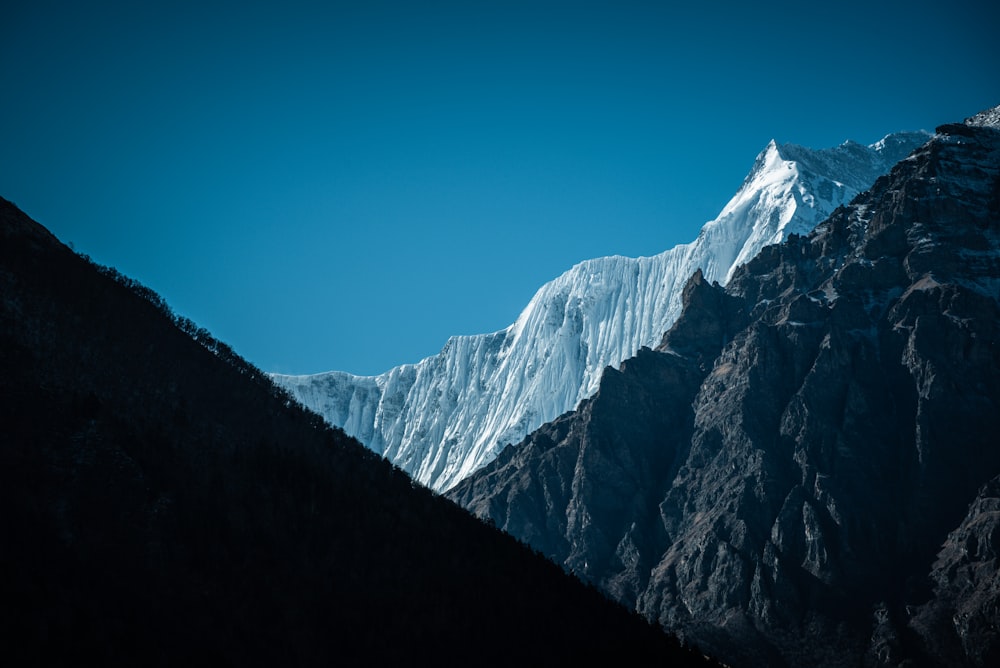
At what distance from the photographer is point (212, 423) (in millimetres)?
143125

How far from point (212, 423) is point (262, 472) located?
10288 mm

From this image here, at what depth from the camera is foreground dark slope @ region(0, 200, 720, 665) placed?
10206 centimetres

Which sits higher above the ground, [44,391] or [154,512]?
Answer: [44,391]

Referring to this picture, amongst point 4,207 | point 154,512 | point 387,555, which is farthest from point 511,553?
point 4,207

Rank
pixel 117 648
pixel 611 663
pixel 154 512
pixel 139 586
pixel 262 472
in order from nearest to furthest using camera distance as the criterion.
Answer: pixel 117 648, pixel 139 586, pixel 154 512, pixel 611 663, pixel 262 472

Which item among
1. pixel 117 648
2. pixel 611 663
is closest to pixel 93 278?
pixel 117 648

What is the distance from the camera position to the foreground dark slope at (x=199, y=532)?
335 ft

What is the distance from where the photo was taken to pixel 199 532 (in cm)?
11919

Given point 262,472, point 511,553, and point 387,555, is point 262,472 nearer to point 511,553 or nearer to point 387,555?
point 387,555

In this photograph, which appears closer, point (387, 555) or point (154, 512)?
point (154, 512)

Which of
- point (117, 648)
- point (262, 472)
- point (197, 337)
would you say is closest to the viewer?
point (117, 648)

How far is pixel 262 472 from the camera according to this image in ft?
460

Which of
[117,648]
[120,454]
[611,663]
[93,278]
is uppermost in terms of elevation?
[93,278]

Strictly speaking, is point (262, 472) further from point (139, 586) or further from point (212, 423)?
point (139, 586)
